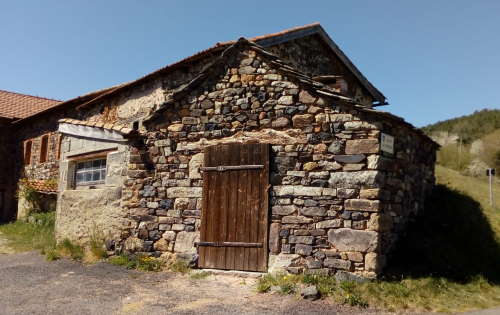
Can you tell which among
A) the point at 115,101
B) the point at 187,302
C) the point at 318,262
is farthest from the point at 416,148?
the point at 115,101

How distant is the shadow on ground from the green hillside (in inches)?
823

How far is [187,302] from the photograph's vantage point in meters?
5.60

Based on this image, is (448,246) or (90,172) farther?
(90,172)

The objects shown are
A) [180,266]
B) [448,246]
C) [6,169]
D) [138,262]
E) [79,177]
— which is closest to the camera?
[448,246]

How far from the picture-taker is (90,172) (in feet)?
31.4

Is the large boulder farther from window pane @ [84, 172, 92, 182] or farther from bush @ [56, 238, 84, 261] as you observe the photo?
window pane @ [84, 172, 92, 182]

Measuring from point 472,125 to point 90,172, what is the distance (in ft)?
96.0

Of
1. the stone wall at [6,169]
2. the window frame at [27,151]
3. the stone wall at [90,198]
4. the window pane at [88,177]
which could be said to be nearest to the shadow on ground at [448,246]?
the stone wall at [90,198]

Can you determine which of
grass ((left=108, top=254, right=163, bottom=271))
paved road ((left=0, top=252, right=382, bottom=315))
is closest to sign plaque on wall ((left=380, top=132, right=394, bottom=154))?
paved road ((left=0, top=252, right=382, bottom=315))

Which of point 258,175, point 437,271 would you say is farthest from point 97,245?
point 437,271

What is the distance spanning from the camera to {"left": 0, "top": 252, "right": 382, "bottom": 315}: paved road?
5.28 m

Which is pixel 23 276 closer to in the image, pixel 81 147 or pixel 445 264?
pixel 81 147

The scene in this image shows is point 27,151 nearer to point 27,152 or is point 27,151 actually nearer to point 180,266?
point 27,152

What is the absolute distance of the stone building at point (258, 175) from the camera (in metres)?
6.03
